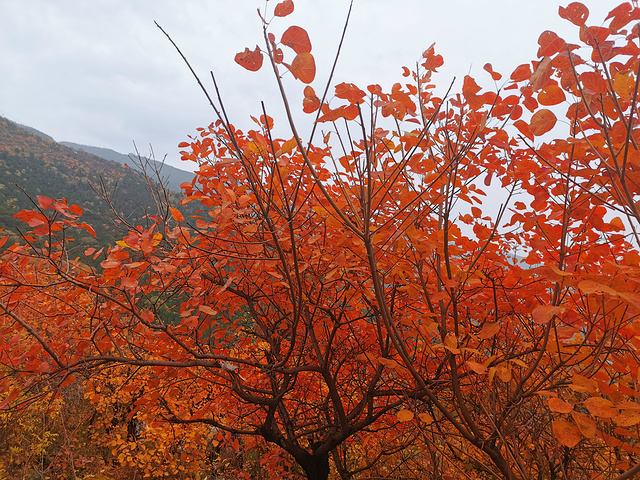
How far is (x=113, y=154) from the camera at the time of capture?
148 m

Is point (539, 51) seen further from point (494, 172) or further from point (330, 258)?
point (330, 258)

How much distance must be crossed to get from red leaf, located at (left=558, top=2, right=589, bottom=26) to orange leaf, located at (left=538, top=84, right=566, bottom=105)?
244 mm

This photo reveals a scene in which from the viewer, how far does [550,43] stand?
54.2 inches

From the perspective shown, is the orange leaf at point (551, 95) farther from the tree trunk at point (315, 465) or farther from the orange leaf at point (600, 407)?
the tree trunk at point (315, 465)

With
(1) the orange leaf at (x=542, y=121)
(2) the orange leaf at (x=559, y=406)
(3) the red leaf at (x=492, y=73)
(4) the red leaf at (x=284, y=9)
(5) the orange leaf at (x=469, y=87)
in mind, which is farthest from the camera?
(3) the red leaf at (x=492, y=73)

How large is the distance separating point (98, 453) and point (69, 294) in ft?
50.5

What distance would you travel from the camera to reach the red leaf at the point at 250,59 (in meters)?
1.36

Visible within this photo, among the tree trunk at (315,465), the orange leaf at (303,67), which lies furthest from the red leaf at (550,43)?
the tree trunk at (315,465)

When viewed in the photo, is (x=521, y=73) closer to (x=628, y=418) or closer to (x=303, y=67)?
(x=303, y=67)

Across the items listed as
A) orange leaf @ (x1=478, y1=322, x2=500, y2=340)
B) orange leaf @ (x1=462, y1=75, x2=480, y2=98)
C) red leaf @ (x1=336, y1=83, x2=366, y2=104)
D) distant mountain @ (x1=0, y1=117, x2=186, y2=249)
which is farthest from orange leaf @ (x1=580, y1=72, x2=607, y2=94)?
distant mountain @ (x1=0, y1=117, x2=186, y2=249)

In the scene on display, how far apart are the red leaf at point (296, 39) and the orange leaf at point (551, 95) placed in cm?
106

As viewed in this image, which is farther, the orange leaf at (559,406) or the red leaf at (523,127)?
the red leaf at (523,127)

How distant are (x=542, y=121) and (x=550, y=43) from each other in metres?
0.30

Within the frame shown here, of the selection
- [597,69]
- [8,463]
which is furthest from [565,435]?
[8,463]
